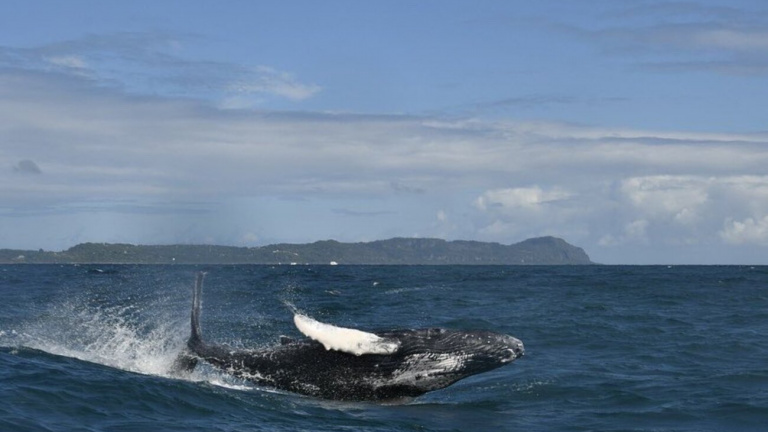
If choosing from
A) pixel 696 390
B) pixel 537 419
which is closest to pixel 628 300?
pixel 696 390

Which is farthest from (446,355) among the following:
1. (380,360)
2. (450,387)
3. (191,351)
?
(191,351)

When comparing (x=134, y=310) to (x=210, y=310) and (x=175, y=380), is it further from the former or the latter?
(x=175, y=380)

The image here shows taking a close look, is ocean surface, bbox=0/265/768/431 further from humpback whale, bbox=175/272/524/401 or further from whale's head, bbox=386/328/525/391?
whale's head, bbox=386/328/525/391

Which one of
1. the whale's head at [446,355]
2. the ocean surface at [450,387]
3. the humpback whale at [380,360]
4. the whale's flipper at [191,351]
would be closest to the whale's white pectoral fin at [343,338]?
the humpback whale at [380,360]

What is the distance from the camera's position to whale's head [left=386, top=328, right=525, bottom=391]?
12766mm

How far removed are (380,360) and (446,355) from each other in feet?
2.90

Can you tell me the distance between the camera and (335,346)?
12.7 meters

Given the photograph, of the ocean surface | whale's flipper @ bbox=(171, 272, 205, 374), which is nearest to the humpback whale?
the ocean surface

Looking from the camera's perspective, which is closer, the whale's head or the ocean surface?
the ocean surface

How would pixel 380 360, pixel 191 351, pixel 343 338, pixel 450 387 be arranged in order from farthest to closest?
pixel 450 387 → pixel 191 351 → pixel 380 360 → pixel 343 338

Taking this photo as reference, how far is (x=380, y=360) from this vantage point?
42.2ft

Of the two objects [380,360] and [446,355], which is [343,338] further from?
[446,355]

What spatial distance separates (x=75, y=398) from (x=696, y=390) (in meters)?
9.29

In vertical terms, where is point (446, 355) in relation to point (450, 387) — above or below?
above
